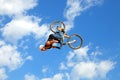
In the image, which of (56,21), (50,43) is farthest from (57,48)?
(56,21)

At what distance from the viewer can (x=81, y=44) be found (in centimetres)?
4303

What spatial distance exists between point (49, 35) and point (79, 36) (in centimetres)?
392

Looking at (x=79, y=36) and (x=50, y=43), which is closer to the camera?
(x=50, y=43)

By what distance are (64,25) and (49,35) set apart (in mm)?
2375

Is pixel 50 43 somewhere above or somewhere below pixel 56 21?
below

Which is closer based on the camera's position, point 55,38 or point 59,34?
point 55,38

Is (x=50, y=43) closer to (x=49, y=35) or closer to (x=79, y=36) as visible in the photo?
(x=49, y=35)

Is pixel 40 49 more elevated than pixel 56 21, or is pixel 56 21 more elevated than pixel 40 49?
→ pixel 56 21

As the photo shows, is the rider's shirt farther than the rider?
Yes

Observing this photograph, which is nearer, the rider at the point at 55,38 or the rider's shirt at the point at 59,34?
the rider at the point at 55,38

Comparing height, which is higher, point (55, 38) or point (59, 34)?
point (59, 34)

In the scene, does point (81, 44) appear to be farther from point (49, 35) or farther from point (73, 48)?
point (49, 35)

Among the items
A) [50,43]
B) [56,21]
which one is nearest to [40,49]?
[50,43]

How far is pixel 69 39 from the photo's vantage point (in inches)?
1684
